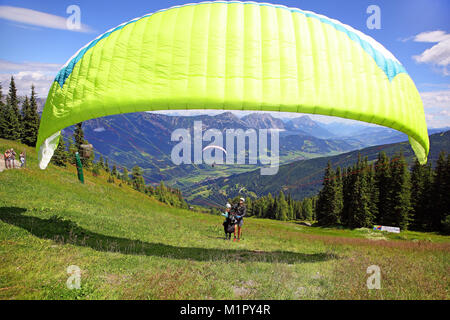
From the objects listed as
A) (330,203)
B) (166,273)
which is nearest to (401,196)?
(330,203)

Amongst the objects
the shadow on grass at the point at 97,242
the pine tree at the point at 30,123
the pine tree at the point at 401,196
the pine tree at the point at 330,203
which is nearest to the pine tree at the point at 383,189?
the pine tree at the point at 401,196

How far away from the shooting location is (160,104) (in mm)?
6961

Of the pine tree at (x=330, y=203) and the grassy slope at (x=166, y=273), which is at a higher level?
the grassy slope at (x=166, y=273)

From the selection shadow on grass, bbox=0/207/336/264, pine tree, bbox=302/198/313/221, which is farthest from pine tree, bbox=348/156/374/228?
pine tree, bbox=302/198/313/221

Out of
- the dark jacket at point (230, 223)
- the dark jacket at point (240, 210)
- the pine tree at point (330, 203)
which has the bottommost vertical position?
the pine tree at point (330, 203)

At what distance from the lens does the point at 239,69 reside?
22.6 feet

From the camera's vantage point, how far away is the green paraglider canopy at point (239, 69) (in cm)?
687

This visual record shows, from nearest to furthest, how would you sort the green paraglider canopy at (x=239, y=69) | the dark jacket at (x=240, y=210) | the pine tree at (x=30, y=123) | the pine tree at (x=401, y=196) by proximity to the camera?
the green paraglider canopy at (x=239, y=69), the dark jacket at (x=240, y=210), the pine tree at (x=401, y=196), the pine tree at (x=30, y=123)

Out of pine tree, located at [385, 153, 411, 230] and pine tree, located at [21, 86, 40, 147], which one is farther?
pine tree, located at [21, 86, 40, 147]

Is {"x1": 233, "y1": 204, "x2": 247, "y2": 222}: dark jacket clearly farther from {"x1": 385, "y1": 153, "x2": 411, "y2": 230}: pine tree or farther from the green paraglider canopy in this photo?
{"x1": 385, "y1": 153, "x2": 411, "y2": 230}: pine tree

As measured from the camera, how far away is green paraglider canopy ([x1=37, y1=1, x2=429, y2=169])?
22.5 ft

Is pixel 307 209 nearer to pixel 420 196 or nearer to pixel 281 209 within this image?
pixel 281 209

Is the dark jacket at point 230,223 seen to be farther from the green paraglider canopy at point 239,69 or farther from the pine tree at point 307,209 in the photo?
the pine tree at point 307,209
